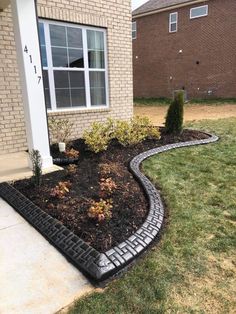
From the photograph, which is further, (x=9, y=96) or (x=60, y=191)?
(x=9, y=96)

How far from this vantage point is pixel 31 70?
3.92m

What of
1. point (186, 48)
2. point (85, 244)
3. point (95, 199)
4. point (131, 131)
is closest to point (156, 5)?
point (186, 48)

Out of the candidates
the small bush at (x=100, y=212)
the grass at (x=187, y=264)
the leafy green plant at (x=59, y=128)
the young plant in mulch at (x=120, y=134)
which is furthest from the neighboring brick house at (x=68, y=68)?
the grass at (x=187, y=264)

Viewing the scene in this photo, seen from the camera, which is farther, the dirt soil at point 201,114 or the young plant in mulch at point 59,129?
the dirt soil at point 201,114

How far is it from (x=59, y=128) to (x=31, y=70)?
2106mm

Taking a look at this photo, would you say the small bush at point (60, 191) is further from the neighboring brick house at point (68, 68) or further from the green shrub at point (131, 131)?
the green shrub at point (131, 131)

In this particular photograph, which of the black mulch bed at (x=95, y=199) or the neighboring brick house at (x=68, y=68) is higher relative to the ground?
the neighboring brick house at (x=68, y=68)

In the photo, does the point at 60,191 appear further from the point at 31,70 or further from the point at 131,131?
the point at 131,131

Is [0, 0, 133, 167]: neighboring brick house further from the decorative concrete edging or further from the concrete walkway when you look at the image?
the concrete walkway

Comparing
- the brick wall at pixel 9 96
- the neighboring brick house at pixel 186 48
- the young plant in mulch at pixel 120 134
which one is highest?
the neighboring brick house at pixel 186 48

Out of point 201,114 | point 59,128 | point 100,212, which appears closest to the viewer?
point 100,212

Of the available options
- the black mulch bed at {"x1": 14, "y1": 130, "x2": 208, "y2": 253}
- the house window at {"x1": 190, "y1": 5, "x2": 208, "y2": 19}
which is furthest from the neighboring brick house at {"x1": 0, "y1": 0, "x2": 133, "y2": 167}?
the house window at {"x1": 190, "y1": 5, "x2": 208, "y2": 19}

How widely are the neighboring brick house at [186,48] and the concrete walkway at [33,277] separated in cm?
1836

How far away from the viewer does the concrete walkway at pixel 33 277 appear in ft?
6.37
